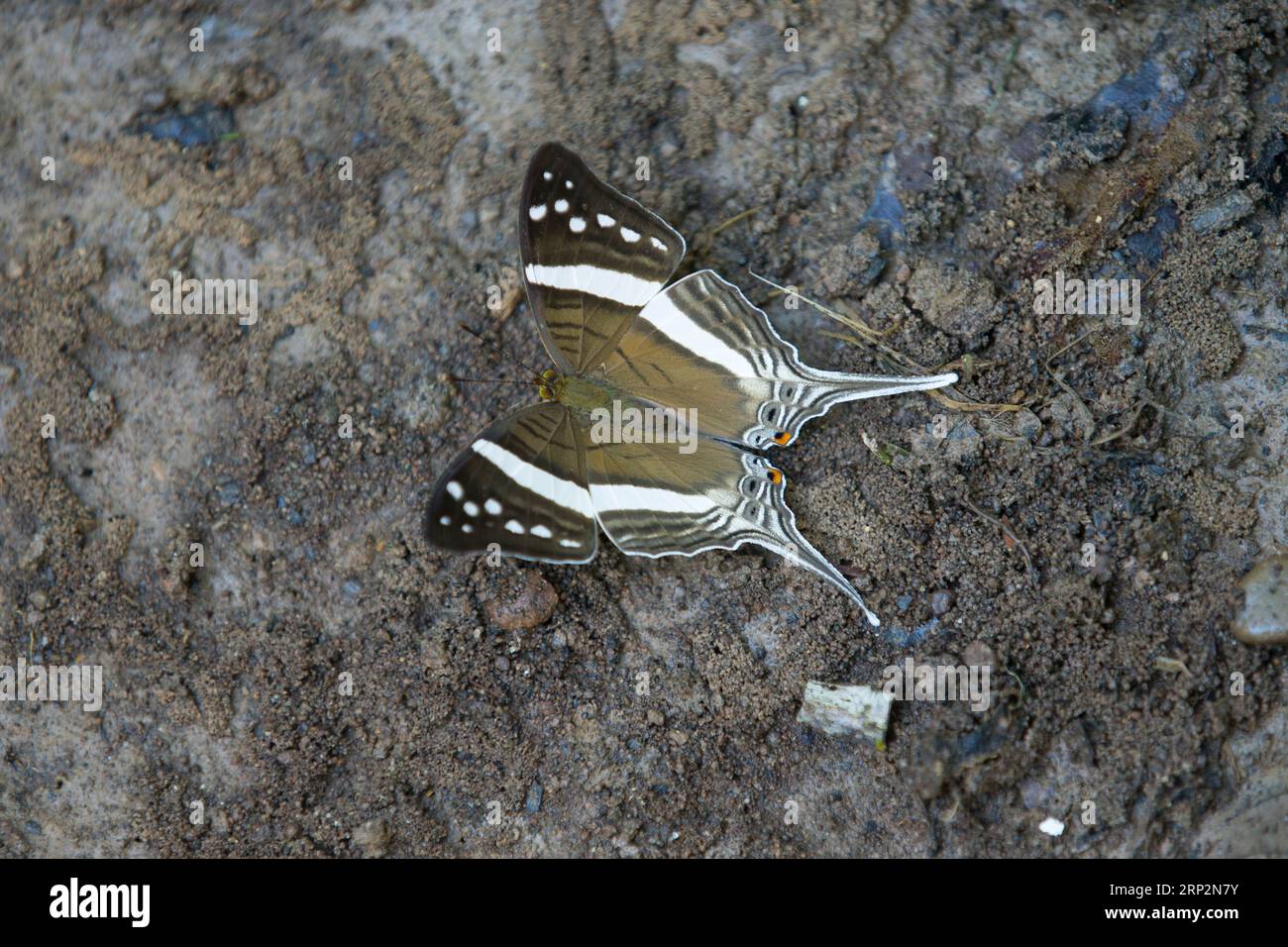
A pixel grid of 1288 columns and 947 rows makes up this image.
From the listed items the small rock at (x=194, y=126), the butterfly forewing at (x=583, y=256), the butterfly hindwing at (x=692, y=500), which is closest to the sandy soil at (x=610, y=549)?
the small rock at (x=194, y=126)

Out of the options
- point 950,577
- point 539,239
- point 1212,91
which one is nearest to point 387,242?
point 539,239

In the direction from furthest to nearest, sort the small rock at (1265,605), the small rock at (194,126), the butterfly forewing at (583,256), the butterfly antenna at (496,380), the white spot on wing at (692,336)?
1. the small rock at (194,126)
2. the butterfly antenna at (496,380)
3. the white spot on wing at (692,336)
4. the butterfly forewing at (583,256)
5. the small rock at (1265,605)

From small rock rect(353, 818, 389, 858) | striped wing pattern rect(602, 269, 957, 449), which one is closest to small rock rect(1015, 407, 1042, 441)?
striped wing pattern rect(602, 269, 957, 449)

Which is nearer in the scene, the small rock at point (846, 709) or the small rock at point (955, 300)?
the small rock at point (846, 709)

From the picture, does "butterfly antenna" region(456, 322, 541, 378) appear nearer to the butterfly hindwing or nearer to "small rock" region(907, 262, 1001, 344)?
the butterfly hindwing

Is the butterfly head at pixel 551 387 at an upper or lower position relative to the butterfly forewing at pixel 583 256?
lower

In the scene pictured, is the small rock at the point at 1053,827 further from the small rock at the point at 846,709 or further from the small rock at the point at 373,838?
the small rock at the point at 373,838

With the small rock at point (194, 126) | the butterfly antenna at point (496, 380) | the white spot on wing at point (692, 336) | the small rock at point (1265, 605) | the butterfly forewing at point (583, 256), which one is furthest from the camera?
the small rock at point (194, 126)
